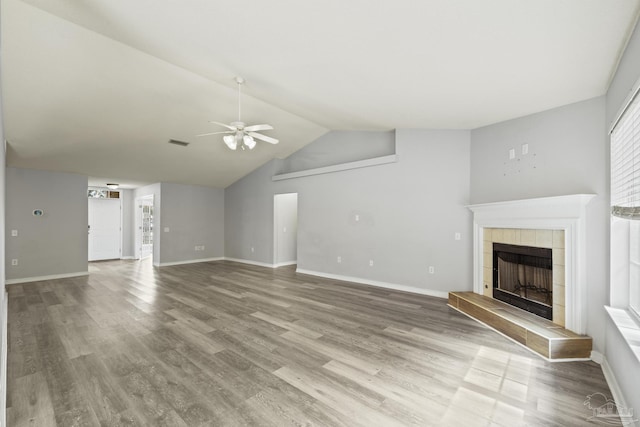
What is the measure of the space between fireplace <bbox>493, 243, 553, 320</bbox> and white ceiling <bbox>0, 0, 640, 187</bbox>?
181cm

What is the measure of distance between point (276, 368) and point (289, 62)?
3136 mm

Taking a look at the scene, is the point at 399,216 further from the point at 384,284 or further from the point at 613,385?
the point at 613,385

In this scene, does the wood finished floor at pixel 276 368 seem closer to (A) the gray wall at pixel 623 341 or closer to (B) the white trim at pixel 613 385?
(B) the white trim at pixel 613 385

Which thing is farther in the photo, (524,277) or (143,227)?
(143,227)

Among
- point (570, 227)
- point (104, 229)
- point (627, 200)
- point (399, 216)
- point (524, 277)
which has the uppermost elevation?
point (627, 200)

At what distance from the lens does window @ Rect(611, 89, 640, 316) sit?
1969 millimetres

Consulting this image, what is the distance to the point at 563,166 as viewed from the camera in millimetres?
3189

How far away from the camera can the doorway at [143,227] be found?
30.7 ft

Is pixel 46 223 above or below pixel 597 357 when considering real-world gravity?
above

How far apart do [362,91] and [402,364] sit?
316cm

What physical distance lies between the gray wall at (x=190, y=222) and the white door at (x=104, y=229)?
276 centimetres

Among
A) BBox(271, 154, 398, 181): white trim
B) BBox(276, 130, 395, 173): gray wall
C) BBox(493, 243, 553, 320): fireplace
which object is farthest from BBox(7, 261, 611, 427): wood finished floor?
BBox(276, 130, 395, 173): gray wall

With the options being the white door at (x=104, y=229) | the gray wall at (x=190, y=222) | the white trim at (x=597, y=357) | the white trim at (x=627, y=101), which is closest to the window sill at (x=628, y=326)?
the white trim at (x=597, y=357)

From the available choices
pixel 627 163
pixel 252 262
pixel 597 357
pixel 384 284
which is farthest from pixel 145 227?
pixel 627 163
